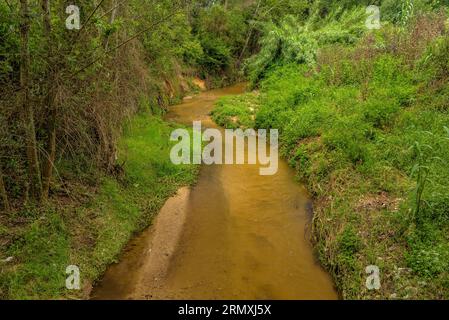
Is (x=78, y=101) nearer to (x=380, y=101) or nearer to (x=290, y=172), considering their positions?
(x=290, y=172)

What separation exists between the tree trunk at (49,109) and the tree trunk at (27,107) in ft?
0.47

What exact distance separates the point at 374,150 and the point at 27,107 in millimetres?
6396

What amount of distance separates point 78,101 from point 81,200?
1731 millimetres

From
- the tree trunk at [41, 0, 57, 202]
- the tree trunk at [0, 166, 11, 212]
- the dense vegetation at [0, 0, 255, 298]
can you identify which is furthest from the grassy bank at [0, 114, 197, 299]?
the tree trunk at [41, 0, 57, 202]

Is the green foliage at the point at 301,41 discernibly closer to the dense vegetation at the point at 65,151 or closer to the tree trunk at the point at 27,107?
the dense vegetation at the point at 65,151

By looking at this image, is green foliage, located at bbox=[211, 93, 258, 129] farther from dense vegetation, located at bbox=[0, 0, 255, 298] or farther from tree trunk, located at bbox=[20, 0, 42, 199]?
tree trunk, located at bbox=[20, 0, 42, 199]

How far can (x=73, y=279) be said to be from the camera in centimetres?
540

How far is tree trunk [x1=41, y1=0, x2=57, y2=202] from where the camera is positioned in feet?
17.3

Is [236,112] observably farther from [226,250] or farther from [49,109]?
[49,109]

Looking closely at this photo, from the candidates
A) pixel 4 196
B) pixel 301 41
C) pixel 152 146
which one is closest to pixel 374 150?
pixel 152 146

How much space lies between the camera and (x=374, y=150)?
8.12 metres

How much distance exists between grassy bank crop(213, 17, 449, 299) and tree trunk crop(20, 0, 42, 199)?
182 inches

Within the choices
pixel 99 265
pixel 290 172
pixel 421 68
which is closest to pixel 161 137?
pixel 290 172

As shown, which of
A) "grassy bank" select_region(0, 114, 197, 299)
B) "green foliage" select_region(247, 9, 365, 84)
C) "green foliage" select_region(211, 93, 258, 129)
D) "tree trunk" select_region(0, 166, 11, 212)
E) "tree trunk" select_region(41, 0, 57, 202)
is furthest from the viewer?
"green foliage" select_region(247, 9, 365, 84)
